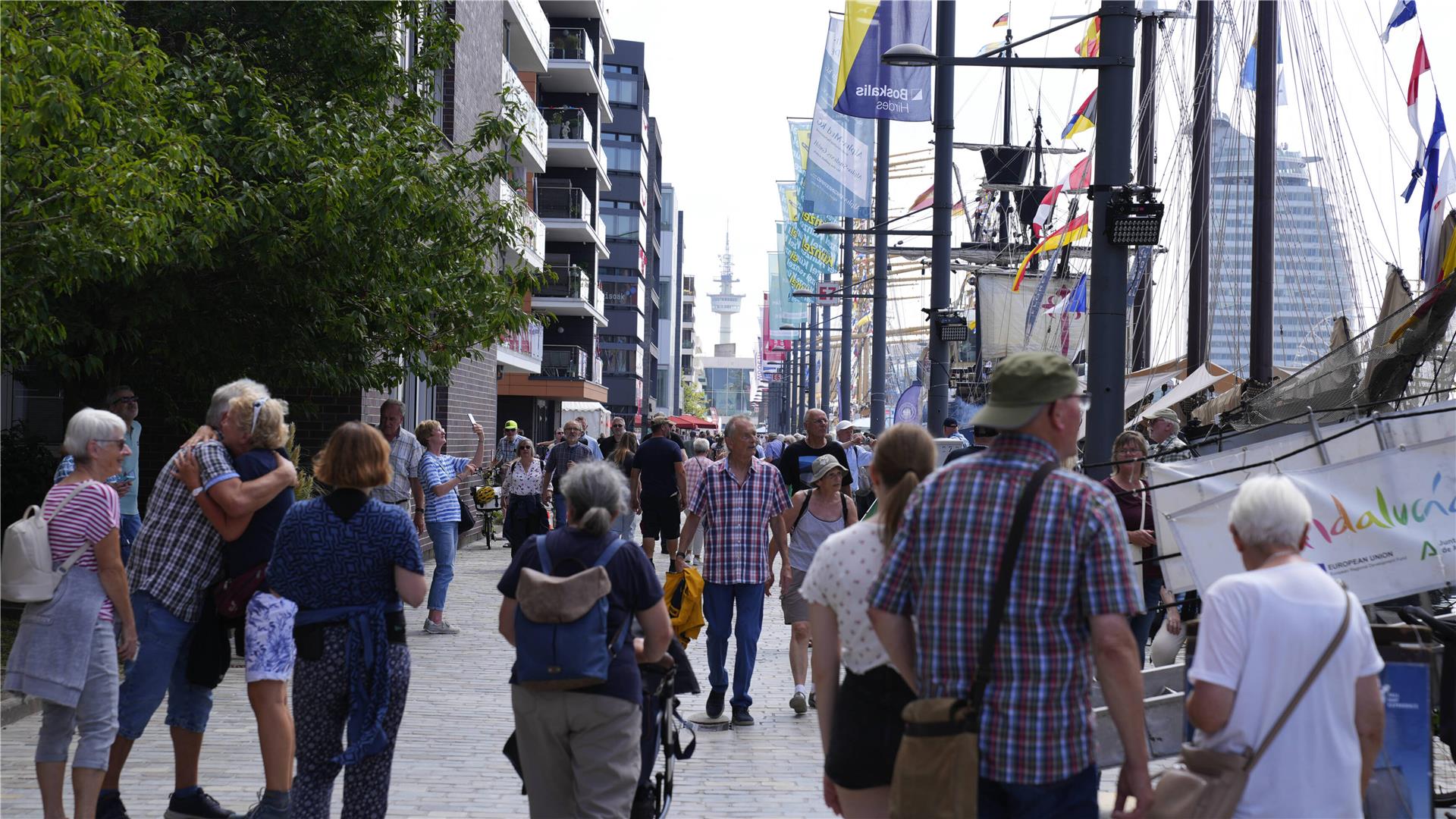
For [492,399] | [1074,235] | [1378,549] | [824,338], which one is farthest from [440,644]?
[824,338]

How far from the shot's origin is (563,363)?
47.7 m

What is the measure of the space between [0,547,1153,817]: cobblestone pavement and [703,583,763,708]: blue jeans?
30 cm

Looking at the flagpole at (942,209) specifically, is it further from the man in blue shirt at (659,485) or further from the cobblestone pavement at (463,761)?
the cobblestone pavement at (463,761)

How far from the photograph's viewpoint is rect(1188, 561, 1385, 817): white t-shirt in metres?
3.67

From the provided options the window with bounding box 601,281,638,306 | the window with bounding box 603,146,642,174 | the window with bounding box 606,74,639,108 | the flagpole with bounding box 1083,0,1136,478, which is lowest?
the flagpole with bounding box 1083,0,1136,478

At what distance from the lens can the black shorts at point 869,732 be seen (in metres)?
4.21

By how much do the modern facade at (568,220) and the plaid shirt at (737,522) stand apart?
35.8m

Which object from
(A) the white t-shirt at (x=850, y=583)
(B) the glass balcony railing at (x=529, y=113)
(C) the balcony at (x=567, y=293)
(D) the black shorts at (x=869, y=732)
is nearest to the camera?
(D) the black shorts at (x=869, y=732)

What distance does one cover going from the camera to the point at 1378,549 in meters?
5.90

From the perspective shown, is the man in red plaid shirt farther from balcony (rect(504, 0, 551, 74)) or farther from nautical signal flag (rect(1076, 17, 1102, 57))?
balcony (rect(504, 0, 551, 74))

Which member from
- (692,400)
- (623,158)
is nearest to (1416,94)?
(623,158)

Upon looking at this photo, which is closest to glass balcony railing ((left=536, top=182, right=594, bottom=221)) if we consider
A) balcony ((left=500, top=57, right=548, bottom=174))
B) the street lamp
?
balcony ((left=500, top=57, right=548, bottom=174))

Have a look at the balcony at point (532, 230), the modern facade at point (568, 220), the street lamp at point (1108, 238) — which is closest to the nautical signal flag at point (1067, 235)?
the balcony at point (532, 230)

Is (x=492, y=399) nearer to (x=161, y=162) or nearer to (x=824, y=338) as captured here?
(x=161, y=162)
